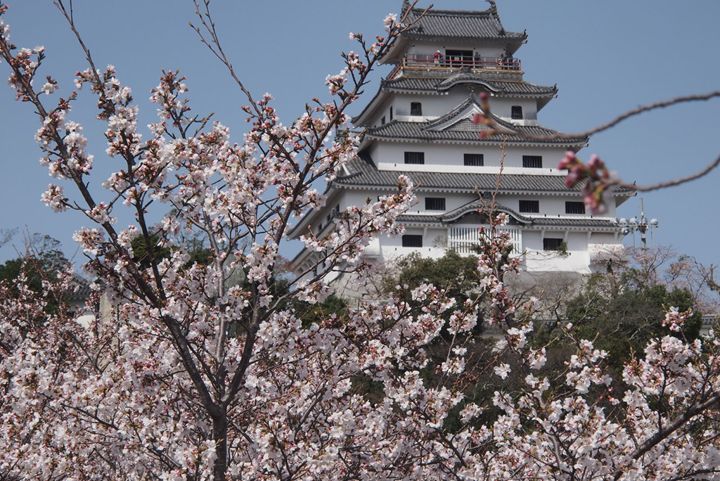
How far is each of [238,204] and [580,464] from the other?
3.47 m

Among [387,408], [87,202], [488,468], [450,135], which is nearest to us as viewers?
[87,202]

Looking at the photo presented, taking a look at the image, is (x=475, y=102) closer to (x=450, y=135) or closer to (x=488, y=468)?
(x=450, y=135)

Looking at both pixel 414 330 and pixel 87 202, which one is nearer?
pixel 87 202

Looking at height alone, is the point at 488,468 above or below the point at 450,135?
below

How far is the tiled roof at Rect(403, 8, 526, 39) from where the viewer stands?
54.5 m

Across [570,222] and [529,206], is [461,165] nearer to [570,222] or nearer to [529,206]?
[529,206]

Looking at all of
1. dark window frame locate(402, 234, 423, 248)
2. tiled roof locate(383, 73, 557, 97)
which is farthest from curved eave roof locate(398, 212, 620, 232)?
tiled roof locate(383, 73, 557, 97)

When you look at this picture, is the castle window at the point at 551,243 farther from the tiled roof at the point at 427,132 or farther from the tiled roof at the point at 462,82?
the tiled roof at the point at 462,82

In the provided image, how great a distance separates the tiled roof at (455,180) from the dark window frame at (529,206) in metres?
0.80

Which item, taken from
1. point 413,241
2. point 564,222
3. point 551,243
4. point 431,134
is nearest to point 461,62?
point 431,134

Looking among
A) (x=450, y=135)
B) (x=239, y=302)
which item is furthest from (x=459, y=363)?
(x=450, y=135)

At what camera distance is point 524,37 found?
54.8 metres

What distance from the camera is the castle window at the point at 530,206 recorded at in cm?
4772

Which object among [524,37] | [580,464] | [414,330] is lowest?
[580,464]
